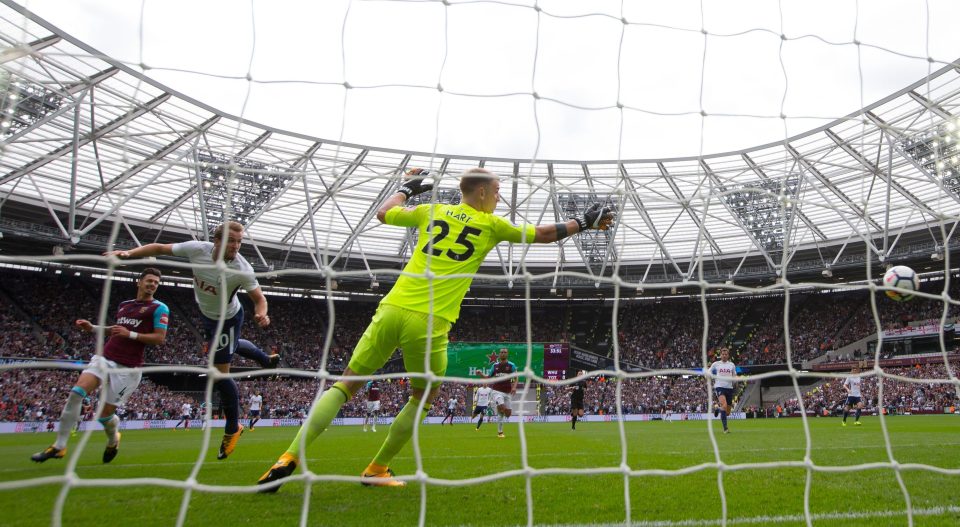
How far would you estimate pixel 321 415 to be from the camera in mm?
3812

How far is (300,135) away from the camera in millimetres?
22188

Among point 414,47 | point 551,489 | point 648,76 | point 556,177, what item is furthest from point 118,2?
point 556,177

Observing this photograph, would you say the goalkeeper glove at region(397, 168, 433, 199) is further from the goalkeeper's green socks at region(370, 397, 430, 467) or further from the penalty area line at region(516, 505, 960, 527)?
the penalty area line at region(516, 505, 960, 527)

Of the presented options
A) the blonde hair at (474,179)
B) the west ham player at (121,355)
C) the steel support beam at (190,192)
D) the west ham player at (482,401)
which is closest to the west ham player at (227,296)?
the west ham player at (121,355)

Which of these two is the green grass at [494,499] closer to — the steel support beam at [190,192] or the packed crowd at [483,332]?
the steel support beam at [190,192]

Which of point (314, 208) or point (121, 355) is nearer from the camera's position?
point (121, 355)

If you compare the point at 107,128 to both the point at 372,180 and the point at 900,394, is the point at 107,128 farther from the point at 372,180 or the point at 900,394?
the point at 900,394

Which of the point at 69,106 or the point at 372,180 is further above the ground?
the point at 69,106

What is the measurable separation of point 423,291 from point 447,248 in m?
0.33

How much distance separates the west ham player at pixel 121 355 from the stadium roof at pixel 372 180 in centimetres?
1155

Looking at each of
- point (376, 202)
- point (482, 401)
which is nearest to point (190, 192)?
point (376, 202)

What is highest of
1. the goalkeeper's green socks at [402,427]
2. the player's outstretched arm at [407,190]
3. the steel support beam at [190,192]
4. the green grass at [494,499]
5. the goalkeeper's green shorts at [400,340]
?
the steel support beam at [190,192]

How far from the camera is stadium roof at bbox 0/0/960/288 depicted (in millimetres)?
18438

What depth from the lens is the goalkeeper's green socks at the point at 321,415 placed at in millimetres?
3699
